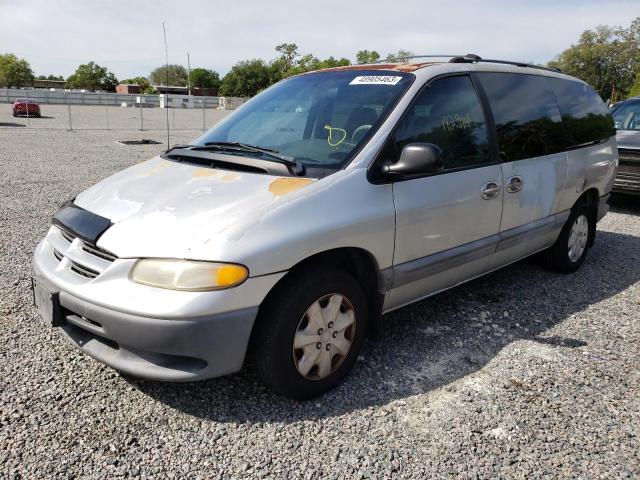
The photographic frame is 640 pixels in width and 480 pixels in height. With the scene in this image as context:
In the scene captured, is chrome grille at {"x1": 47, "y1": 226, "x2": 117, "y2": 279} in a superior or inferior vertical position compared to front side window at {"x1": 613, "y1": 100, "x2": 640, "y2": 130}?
inferior

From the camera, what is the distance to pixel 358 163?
2750mm

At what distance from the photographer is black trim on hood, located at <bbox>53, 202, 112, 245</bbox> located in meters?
2.50

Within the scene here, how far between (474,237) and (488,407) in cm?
118

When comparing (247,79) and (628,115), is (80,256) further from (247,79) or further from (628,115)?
(247,79)

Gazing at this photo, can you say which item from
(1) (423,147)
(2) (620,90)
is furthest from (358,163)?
(2) (620,90)

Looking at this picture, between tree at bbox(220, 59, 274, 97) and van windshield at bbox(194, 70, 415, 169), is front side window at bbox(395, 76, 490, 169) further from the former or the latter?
tree at bbox(220, 59, 274, 97)

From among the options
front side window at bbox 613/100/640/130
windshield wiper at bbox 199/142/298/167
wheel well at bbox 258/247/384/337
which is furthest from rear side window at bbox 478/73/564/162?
front side window at bbox 613/100/640/130

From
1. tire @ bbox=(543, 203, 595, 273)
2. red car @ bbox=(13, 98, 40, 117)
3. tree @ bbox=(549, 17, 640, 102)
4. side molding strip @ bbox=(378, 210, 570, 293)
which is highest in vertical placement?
tree @ bbox=(549, 17, 640, 102)

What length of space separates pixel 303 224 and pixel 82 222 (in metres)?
1.16

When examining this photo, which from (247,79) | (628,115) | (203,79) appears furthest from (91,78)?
(628,115)

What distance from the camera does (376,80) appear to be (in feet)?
10.6

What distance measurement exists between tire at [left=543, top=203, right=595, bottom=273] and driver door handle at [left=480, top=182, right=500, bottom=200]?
1435mm

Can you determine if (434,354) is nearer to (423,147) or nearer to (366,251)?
(366,251)

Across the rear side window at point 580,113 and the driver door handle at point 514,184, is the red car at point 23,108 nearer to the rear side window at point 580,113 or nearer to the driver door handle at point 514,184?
the rear side window at point 580,113
